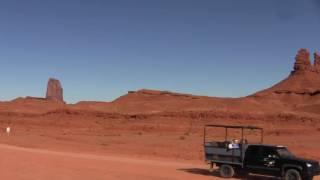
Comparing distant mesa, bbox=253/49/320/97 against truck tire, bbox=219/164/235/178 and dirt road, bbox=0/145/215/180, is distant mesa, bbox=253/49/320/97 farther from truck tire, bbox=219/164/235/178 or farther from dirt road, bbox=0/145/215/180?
truck tire, bbox=219/164/235/178

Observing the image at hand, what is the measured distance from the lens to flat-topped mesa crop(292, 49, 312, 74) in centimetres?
13025

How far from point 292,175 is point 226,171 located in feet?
9.88

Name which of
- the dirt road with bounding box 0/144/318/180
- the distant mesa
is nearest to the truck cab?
the dirt road with bounding box 0/144/318/180

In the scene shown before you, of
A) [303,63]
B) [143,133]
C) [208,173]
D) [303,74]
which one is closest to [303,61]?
[303,63]

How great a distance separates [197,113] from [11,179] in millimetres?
43958

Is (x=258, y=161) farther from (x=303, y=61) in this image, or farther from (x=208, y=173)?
(x=303, y=61)

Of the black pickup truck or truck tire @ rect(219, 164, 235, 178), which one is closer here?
the black pickup truck

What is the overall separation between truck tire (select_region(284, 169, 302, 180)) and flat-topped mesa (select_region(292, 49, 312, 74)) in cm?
11603

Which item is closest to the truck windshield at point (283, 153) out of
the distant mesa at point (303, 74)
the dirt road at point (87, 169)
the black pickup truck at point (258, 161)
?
the black pickup truck at point (258, 161)

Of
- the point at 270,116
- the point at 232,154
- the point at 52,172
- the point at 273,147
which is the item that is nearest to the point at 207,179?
the point at 232,154

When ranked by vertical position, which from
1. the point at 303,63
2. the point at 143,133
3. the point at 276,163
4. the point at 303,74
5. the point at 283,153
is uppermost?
the point at 303,63

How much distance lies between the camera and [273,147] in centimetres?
1894

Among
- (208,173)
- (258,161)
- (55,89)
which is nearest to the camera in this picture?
(258,161)

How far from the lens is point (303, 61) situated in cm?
13062
